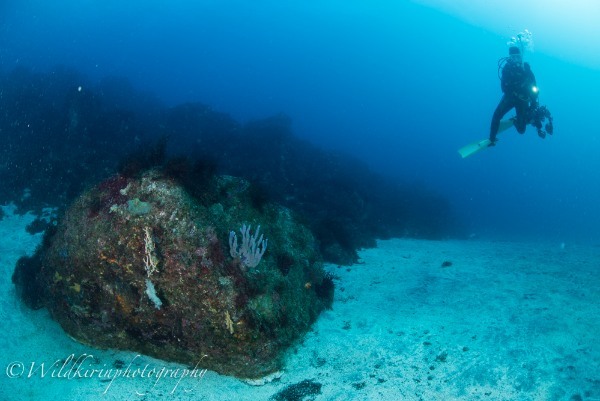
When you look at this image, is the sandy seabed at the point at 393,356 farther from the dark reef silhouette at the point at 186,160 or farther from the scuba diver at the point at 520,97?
the scuba diver at the point at 520,97

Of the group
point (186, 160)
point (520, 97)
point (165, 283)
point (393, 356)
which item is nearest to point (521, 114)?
point (520, 97)

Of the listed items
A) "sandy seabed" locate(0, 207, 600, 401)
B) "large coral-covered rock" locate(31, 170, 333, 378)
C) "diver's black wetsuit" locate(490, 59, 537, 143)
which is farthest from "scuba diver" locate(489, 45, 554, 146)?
"large coral-covered rock" locate(31, 170, 333, 378)

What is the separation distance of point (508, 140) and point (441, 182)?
224ft

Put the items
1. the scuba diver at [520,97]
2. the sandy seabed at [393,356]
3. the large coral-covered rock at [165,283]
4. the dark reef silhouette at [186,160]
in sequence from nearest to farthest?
the sandy seabed at [393,356]
the large coral-covered rock at [165,283]
the scuba diver at [520,97]
the dark reef silhouette at [186,160]

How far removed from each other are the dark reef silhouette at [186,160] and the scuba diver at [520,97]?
22.4 ft

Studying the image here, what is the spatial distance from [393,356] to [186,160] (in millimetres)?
5223

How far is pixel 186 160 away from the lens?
6086mm

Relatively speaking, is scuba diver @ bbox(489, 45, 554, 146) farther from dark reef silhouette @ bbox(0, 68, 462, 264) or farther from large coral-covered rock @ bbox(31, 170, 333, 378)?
large coral-covered rock @ bbox(31, 170, 333, 378)

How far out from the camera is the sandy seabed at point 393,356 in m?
5.40

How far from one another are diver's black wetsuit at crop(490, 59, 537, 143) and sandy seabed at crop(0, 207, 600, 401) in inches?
215

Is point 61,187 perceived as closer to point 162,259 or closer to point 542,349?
point 162,259

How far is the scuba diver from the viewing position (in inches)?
429

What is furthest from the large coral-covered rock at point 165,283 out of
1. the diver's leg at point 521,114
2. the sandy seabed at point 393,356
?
the diver's leg at point 521,114

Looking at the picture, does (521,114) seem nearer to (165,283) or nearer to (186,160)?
(186,160)
